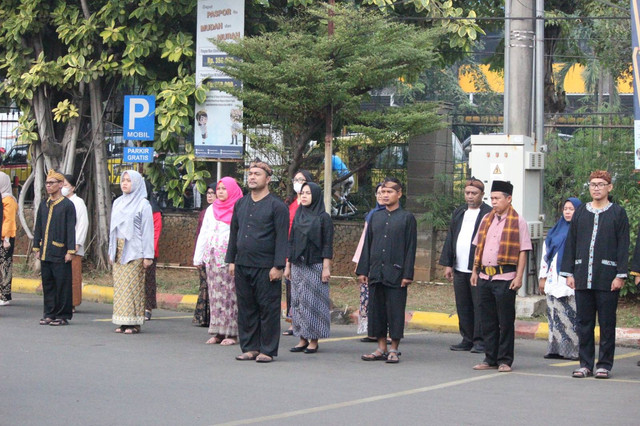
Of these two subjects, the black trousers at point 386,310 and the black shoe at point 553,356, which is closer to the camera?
the black trousers at point 386,310

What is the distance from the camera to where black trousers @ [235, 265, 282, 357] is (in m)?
9.78

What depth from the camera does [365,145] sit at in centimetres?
1533

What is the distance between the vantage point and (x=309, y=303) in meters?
10.3

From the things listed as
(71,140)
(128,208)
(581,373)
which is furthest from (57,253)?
(581,373)

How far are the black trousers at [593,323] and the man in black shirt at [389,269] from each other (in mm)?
1692

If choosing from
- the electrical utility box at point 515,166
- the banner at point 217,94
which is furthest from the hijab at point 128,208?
the electrical utility box at point 515,166

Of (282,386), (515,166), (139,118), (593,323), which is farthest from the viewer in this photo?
(139,118)

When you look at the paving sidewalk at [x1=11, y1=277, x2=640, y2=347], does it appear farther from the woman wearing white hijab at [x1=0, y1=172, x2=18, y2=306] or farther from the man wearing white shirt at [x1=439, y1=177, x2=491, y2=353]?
the woman wearing white hijab at [x1=0, y1=172, x2=18, y2=306]

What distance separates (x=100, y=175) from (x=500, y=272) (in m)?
9.46

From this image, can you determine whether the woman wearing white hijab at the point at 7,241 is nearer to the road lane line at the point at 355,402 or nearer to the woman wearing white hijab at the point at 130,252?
the woman wearing white hijab at the point at 130,252

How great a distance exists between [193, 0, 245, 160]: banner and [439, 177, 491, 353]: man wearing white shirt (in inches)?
214

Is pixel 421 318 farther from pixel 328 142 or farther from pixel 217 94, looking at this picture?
pixel 217 94

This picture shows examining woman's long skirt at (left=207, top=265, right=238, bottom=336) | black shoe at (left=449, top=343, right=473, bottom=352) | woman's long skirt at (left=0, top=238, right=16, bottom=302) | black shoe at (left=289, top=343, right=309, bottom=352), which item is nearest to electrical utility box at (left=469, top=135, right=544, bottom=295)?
black shoe at (left=449, top=343, right=473, bottom=352)

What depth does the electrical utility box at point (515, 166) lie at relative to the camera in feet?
40.9
